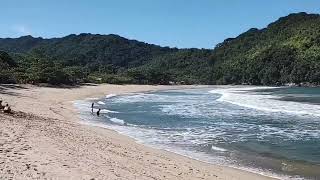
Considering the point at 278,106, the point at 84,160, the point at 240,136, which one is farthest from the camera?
the point at 278,106

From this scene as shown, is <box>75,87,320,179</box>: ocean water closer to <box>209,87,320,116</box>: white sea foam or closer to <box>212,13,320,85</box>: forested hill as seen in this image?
<box>209,87,320,116</box>: white sea foam

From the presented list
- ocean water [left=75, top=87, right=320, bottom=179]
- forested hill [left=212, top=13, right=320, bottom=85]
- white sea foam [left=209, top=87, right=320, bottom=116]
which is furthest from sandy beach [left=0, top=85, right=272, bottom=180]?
forested hill [left=212, top=13, right=320, bottom=85]

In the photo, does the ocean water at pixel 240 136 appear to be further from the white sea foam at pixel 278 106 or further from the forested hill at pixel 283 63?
the forested hill at pixel 283 63

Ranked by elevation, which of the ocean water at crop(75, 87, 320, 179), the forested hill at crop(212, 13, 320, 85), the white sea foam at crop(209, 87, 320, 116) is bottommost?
the ocean water at crop(75, 87, 320, 179)

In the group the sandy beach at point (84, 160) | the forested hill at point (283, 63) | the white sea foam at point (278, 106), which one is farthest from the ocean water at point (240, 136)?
the forested hill at point (283, 63)

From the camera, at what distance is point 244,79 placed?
172125 mm

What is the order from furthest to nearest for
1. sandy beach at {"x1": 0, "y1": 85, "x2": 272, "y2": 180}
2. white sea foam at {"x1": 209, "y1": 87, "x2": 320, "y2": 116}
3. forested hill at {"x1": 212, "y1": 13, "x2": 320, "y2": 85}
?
forested hill at {"x1": 212, "y1": 13, "x2": 320, "y2": 85}
white sea foam at {"x1": 209, "y1": 87, "x2": 320, "y2": 116}
sandy beach at {"x1": 0, "y1": 85, "x2": 272, "y2": 180}

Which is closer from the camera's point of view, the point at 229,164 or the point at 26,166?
the point at 26,166

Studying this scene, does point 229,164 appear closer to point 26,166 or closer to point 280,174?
point 280,174

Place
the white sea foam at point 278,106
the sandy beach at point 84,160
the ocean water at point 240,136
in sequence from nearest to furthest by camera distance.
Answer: the sandy beach at point 84,160, the ocean water at point 240,136, the white sea foam at point 278,106

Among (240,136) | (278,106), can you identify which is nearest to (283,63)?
(278,106)

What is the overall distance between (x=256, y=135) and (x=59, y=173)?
15.6 m

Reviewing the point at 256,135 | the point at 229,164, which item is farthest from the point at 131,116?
the point at 229,164

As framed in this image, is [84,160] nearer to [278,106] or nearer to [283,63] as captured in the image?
[278,106]
